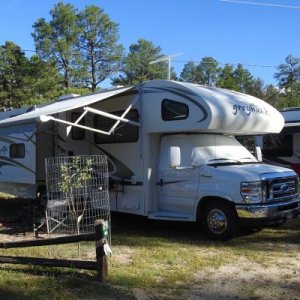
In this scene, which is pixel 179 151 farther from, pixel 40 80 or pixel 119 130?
pixel 40 80

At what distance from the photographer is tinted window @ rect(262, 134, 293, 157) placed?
Answer: 15883mm

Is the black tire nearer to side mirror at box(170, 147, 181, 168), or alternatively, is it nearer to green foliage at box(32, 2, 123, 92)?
side mirror at box(170, 147, 181, 168)

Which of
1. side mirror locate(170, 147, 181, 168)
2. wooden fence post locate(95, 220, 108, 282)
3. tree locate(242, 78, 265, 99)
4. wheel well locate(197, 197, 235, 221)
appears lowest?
wooden fence post locate(95, 220, 108, 282)

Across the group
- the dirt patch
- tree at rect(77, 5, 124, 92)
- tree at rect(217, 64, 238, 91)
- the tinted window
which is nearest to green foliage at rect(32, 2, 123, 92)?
tree at rect(77, 5, 124, 92)

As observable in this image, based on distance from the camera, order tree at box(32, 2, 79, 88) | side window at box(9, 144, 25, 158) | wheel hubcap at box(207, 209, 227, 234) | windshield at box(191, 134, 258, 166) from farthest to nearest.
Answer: tree at box(32, 2, 79, 88), side window at box(9, 144, 25, 158), windshield at box(191, 134, 258, 166), wheel hubcap at box(207, 209, 227, 234)

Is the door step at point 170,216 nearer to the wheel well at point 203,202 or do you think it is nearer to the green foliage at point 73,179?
the wheel well at point 203,202

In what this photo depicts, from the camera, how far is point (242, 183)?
361 inches

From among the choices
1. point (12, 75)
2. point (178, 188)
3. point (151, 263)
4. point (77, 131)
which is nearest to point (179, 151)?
point (178, 188)

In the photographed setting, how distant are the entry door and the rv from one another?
21.1 feet

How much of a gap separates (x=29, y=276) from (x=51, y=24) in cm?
5092

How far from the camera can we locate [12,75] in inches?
1848

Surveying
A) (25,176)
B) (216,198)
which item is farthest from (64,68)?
(216,198)

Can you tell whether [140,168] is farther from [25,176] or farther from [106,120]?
[25,176]

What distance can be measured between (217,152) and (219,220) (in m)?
1.44
